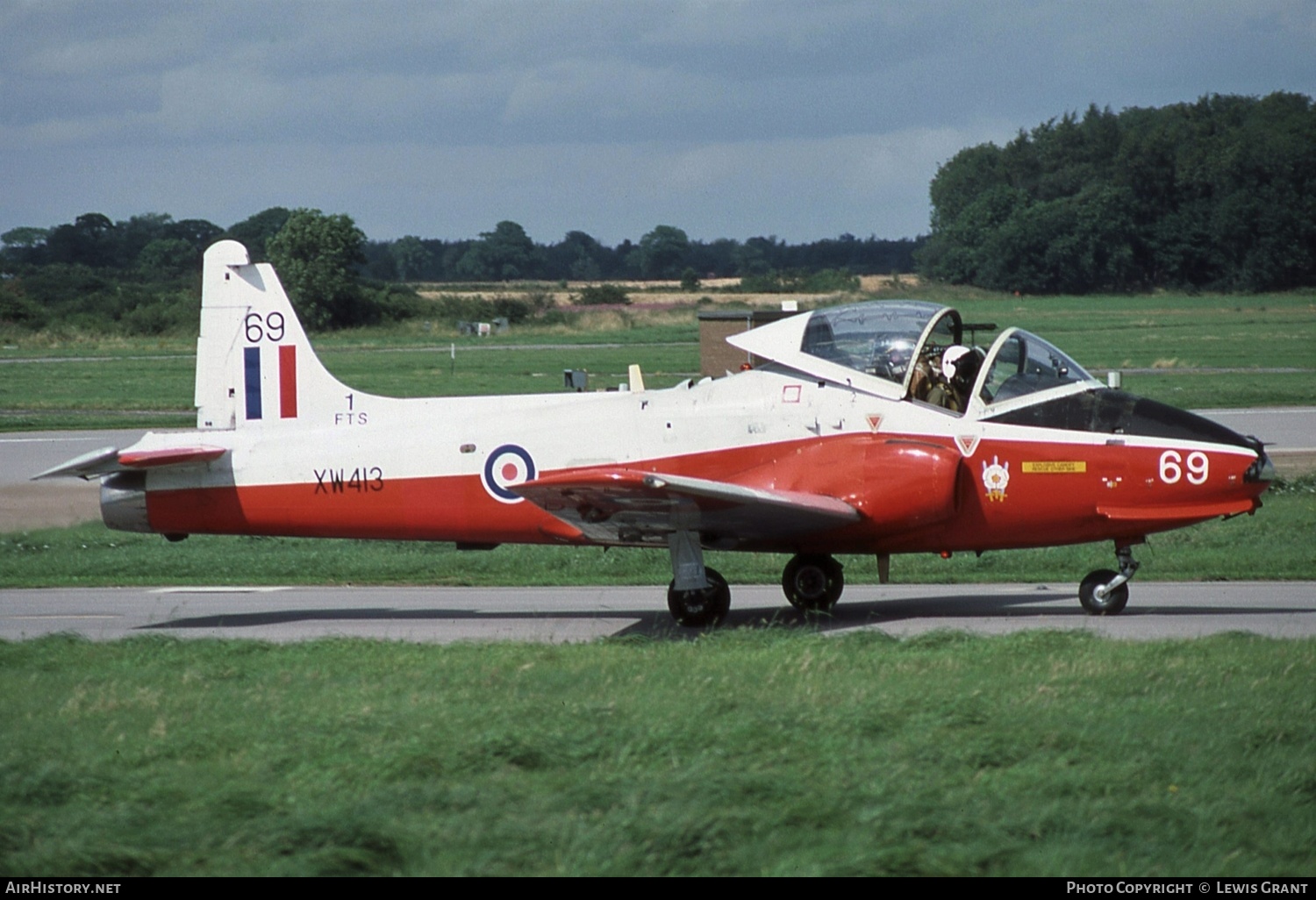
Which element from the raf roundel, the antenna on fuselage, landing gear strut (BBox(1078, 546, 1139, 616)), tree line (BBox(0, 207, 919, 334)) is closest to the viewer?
landing gear strut (BBox(1078, 546, 1139, 616))

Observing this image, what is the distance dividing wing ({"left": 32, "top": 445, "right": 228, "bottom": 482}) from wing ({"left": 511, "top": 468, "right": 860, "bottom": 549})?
329cm

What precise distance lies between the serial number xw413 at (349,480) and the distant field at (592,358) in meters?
5.71

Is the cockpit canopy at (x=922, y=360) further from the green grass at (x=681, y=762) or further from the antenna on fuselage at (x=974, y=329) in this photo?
the green grass at (x=681, y=762)

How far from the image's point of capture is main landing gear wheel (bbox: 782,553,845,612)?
39.7ft

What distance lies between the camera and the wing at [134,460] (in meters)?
12.2

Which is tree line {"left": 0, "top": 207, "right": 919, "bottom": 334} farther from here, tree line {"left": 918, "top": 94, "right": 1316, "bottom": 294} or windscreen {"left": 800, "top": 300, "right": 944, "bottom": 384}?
windscreen {"left": 800, "top": 300, "right": 944, "bottom": 384}

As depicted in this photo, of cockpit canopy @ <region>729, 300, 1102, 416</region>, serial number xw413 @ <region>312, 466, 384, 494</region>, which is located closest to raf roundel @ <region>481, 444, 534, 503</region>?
serial number xw413 @ <region>312, 466, 384, 494</region>

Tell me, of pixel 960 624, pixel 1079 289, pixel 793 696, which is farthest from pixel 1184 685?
pixel 1079 289

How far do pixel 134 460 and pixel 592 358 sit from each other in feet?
128

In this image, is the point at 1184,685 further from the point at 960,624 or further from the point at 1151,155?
the point at 1151,155

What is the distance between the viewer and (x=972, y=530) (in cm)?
1145

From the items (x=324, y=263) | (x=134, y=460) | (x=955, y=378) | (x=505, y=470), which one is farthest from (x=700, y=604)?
(x=324, y=263)

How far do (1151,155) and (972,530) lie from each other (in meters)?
97.3

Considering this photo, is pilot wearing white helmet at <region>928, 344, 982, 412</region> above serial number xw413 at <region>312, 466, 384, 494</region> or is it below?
above
